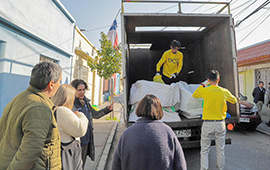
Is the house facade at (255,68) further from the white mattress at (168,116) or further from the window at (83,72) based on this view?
the window at (83,72)

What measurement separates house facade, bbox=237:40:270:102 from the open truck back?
5406 millimetres

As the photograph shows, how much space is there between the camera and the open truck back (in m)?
2.76

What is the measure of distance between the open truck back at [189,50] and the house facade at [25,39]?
2.39 metres

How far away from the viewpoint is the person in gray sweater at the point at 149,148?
114 cm

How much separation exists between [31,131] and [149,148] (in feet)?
2.72

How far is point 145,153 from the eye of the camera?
1137 mm

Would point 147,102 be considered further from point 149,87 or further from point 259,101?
point 259,101

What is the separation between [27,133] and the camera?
983 mm

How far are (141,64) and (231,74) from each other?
301 cm

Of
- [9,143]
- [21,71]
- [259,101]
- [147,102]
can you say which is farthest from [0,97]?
[259,101]

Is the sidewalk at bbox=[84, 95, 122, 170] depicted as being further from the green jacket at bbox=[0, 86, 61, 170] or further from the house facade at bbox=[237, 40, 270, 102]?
the house facade at bbox=[237, 40, 270, 102]

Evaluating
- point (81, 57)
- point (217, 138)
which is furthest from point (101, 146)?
point (81, 57)

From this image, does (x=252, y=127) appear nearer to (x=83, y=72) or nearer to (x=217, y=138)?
(x=217, y=138)

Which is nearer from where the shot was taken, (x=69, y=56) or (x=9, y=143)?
(x=9, y=143)
